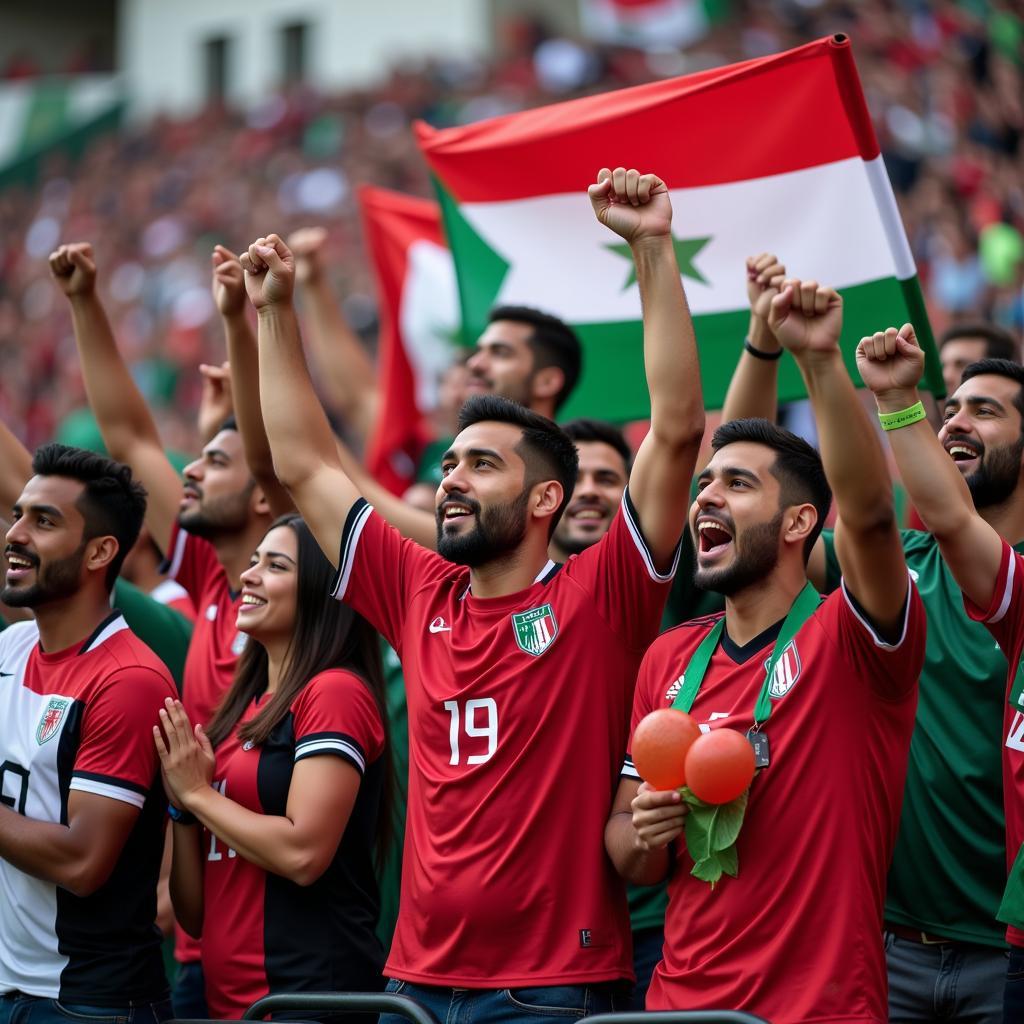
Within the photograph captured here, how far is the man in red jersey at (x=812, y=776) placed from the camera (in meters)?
3.38

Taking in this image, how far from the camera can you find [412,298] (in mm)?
8039

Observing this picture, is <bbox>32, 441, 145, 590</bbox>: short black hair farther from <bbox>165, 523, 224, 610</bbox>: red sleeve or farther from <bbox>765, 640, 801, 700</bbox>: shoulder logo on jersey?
<bbox>765, 640, 801, 700</bbox>: shoulder logo on jersey

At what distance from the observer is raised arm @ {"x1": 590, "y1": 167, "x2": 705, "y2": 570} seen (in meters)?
3.74

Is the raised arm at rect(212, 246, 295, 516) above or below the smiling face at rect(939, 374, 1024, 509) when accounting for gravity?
above

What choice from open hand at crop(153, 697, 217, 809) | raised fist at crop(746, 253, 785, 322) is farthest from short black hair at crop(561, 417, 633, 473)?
open hand at crop(153, 697, 217, 809)

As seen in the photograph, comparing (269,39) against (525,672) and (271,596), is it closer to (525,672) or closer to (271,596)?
(271,596)

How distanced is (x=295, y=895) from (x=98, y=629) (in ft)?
2.99

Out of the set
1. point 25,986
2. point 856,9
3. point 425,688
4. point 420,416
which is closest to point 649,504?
point 425,688

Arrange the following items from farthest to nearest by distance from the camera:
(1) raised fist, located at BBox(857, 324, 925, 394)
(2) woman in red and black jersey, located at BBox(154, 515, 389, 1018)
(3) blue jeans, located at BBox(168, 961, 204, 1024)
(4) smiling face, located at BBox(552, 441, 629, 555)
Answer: (4) smiling face, located at BBox(552, 441, 629, 555), (3) blue jeans, located at BBox(168, 961, 204, 1024), (2) woman in red and black jersey, located at BBox(154, 515, 389, 1018), (1) raised fist, located at BBox(857, 324, 925, 394)

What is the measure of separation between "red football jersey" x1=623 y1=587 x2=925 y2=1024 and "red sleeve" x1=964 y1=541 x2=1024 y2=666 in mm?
313

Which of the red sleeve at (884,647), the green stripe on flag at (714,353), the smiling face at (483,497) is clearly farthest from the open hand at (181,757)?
the green stripe on flag at (714,353)

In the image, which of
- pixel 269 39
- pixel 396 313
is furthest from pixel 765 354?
pixel 269 39

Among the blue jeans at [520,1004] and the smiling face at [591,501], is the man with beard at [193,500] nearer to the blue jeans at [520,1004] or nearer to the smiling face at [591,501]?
the smiling face at [591,501]

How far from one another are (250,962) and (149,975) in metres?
0.27
